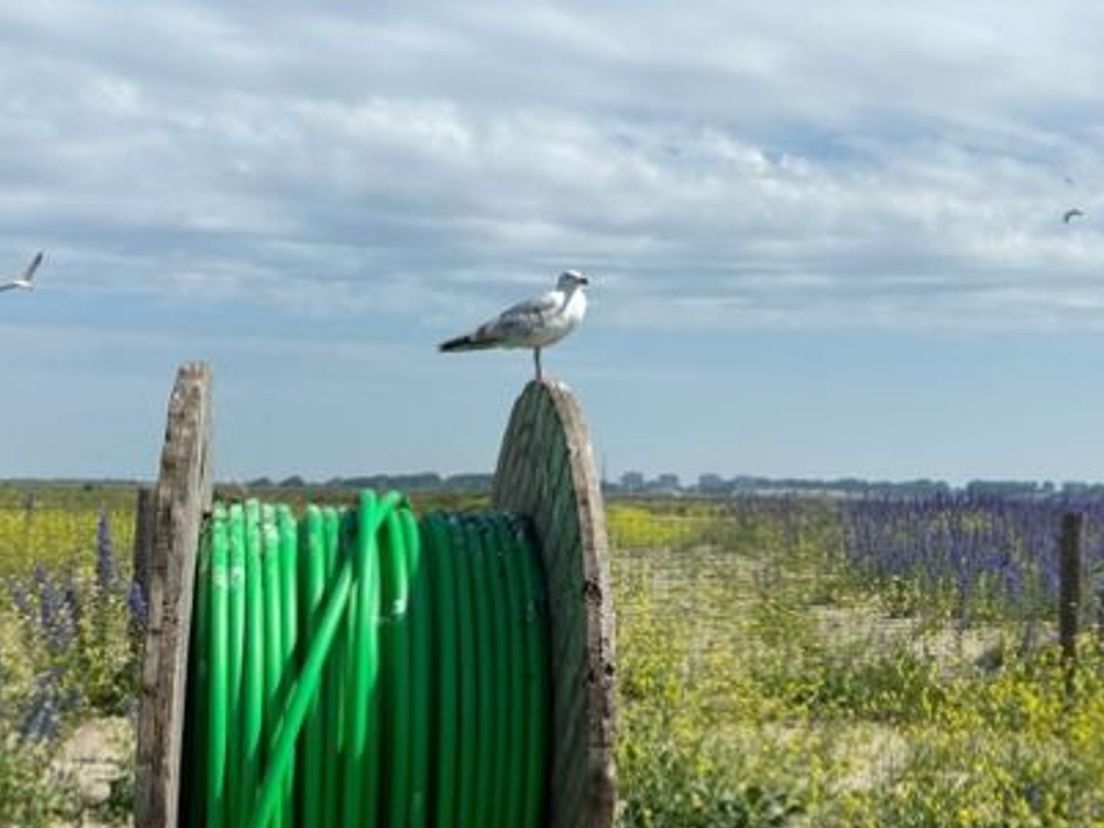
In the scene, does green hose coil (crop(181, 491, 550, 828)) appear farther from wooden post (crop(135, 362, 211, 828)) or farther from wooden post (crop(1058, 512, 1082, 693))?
wooden post (crop(1058, 512, 1082, 693))

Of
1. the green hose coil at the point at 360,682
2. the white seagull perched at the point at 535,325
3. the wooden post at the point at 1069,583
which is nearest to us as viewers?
the green hose coil at the point at 360,682

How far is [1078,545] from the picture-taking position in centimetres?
1325

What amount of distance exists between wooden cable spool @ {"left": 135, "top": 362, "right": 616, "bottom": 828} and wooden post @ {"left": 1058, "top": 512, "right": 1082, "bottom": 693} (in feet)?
22.1

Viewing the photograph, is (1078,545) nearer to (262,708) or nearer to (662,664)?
(662,664)

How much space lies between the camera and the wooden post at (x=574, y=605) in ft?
18.5

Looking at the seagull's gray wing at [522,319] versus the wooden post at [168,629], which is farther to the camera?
the seagull's gray wing at [522,319]

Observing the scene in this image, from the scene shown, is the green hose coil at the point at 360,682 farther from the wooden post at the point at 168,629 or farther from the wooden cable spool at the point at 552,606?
the wooden post at the point at 168,629

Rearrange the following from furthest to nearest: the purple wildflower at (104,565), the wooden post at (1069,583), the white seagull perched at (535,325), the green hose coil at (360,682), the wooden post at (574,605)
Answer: the wooden post at (1069,583), the purple wildflower at (104,565), the white seagull perched at (535,325), the green hose coil at (360,682), the wooden post at (574,605)

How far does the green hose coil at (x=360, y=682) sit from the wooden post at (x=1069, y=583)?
6.83 m

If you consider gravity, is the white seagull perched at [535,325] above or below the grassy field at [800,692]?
above

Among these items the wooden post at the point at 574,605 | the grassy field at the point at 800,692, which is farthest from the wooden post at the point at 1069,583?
the wooden post at the point at 574,605

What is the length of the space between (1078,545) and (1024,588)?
1.18 meters

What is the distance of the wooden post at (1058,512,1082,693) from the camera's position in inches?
503

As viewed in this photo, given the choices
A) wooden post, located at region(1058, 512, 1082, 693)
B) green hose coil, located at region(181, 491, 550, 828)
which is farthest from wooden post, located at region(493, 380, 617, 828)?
wooden post, located at region(1058, 512, 1082, 693)
